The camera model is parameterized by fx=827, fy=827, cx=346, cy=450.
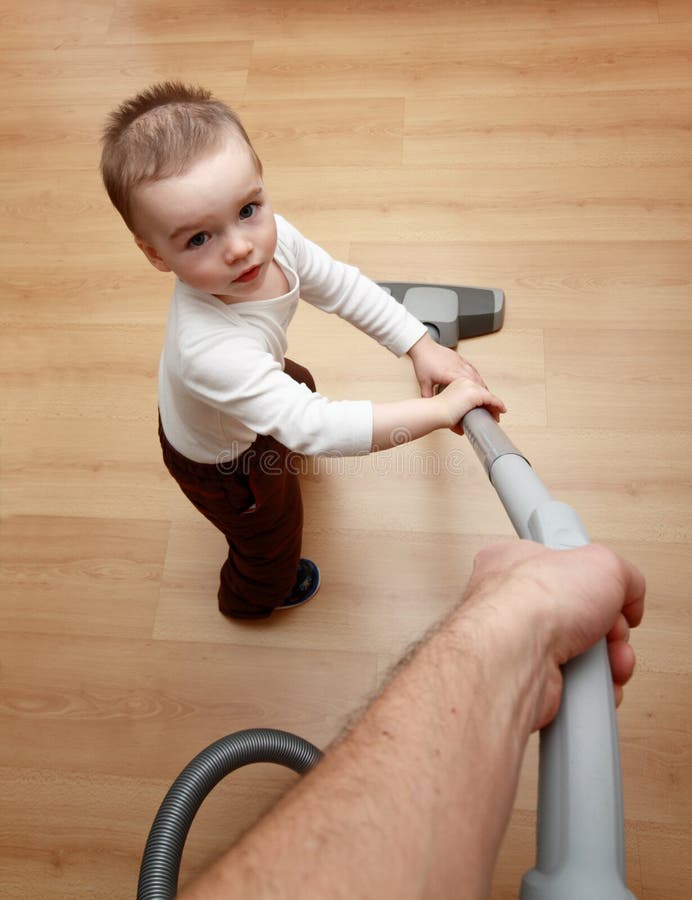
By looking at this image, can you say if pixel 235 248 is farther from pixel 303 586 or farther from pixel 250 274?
pixel 303 586

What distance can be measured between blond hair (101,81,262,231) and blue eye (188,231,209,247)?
2.5 inches

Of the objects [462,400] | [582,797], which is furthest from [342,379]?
[582,797]

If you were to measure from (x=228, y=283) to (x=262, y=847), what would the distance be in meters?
0.54

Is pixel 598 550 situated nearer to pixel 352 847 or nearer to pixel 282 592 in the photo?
pixel 352 847

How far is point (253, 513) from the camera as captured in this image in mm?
1046

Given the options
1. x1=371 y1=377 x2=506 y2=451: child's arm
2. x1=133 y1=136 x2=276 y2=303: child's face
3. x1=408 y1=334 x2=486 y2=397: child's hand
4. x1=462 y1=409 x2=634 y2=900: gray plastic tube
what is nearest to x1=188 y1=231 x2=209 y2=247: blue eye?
x1=133 y1=136 x2=276 y2=303: child's face

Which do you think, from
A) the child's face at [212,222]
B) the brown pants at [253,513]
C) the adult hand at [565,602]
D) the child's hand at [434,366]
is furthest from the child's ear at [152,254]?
the adult hand at [565,602]

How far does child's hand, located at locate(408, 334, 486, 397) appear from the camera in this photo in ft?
3.47

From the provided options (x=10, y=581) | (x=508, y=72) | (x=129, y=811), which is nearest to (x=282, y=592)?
(x=129, y=811)

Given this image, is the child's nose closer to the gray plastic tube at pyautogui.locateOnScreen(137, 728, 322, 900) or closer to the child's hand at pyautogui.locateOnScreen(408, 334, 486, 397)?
the child's hand at pyautogui.locateOnScreen(408, 334, 486, 397)

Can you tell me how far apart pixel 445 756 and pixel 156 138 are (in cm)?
60

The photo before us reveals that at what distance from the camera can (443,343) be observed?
1359 millimetres

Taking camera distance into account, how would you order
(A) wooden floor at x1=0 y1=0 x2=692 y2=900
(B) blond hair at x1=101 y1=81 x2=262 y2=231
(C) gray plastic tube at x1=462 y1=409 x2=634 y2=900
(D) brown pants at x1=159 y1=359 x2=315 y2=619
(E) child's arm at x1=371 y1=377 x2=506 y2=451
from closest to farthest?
(C) gray plastic tube at x1=462 y1=409 x2=634 y2=900, (B) blond hair at x1=101 y1=81 x2=262 y2=231, (E) child's arm at x1=371 y1=377 x2=506 y2=451, (D) brown pants at x1=159 y1=359 x2=315 y2=619, (A) wooden floor at x1=0 y1=0 x2=692 y2=900

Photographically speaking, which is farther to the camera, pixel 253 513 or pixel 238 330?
pixel 253 513
